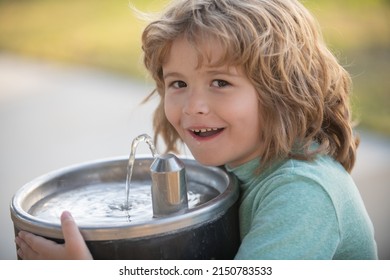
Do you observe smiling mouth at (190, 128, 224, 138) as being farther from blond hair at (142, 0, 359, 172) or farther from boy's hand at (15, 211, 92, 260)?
boy's hand at (15, 211, 92, 260)

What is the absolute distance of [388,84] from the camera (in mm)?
3482

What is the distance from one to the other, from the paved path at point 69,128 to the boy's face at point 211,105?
1051 millimetres

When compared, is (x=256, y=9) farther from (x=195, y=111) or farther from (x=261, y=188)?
(x=261, y=188)

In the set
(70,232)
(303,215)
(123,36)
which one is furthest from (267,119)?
(123,36)

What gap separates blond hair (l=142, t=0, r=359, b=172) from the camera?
4.37 feet

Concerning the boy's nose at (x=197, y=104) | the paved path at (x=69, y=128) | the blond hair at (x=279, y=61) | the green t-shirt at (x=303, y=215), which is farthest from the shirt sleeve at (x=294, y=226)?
the paved path at (x=69, y=128)

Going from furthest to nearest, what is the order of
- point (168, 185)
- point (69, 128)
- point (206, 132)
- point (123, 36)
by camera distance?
point (123, 36)
point (69, 128)
point (206, 132)
point (168, 185)

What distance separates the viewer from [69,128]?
347cm

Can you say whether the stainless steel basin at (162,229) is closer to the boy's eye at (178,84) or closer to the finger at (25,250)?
the finger at (25,250)

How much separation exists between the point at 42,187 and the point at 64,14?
14.7 feet

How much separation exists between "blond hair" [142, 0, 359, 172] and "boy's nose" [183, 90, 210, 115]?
0.08m

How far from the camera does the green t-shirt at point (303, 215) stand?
1.21 metres

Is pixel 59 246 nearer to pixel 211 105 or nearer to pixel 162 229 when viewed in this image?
pixel 162 229

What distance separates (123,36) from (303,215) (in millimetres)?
3919
